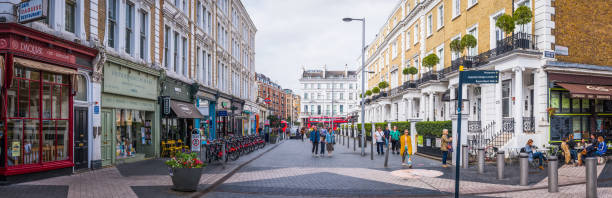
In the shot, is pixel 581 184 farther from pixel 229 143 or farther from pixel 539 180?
pixel 229 143

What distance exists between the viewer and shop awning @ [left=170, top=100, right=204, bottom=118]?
63.4ft

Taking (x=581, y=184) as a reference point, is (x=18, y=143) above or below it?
above

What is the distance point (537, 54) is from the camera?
17.1 meters

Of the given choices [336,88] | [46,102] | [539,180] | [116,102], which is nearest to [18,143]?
[46,102]

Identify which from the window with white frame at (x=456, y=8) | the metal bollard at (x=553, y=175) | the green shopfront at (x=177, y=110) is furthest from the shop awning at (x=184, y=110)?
the window with white frame at (x=456, y=8)

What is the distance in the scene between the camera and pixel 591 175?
846cm

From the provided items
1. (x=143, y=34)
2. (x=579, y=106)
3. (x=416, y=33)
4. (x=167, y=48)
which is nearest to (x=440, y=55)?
(x=416, y=33)

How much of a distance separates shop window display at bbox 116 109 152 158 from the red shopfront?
3395 millimetres

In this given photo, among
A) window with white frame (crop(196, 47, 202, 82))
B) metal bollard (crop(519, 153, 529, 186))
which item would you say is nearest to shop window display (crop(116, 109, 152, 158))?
window with white frame (crop(196, 47, 202, 82))

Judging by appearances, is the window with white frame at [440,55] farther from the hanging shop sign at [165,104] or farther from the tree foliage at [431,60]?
the hanging shop sign at [165,104]

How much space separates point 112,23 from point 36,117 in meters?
5.11

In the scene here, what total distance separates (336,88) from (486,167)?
94.1 metres

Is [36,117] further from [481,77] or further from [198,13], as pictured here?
[198,13]

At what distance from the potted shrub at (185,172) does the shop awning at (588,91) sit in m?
15.2
